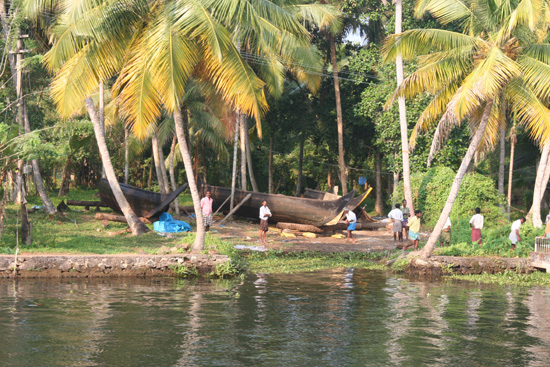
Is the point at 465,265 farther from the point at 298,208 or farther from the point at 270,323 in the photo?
the point at 298,208

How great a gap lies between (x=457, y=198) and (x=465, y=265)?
8.29 metres

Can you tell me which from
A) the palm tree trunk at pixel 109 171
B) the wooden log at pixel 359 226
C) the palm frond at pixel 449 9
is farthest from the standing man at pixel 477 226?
the palm tree trunk at pixel 109 171

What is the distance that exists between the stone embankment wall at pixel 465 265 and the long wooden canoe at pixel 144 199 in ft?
36.4

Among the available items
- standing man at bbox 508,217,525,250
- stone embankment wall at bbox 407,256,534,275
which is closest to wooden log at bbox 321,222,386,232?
standing man at bbox 508,217,525,250

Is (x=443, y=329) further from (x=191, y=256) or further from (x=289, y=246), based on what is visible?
(x=289, y=246)

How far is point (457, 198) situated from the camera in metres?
26.0

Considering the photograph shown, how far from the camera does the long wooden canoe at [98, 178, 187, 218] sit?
1025 inches

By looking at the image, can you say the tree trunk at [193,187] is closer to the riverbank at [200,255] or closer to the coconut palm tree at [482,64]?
the riverbank at [200,255]

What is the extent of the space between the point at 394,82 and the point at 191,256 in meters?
17.9

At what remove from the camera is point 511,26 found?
16.2 m

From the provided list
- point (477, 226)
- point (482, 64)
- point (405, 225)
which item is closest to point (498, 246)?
point (477, 226)

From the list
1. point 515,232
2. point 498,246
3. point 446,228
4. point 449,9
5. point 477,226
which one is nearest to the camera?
point 449,9

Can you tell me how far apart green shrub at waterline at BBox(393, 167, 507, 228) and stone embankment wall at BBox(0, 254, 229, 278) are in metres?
12.2

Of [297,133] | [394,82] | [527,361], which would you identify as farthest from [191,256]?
[297,133]
